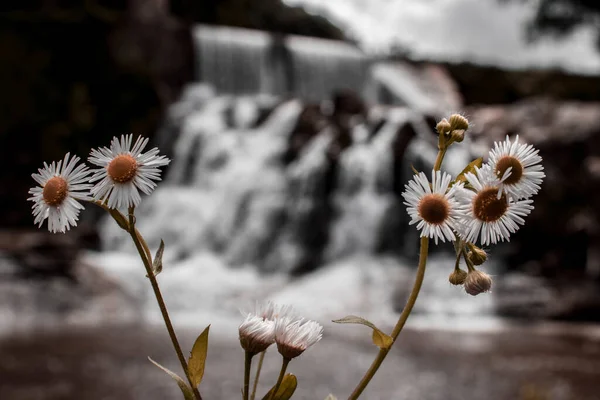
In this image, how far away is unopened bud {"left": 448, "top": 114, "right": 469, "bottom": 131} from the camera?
2.05 feet

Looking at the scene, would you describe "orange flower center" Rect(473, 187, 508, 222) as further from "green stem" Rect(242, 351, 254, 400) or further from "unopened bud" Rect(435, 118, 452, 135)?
"green stem" Rect(242, 351, 254, 400)

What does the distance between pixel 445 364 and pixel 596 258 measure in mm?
6501

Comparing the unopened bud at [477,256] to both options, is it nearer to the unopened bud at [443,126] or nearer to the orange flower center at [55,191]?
the unopened bud at [443,126]

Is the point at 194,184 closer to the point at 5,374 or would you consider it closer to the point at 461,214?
the point at 5,374

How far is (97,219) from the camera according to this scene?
12.9m

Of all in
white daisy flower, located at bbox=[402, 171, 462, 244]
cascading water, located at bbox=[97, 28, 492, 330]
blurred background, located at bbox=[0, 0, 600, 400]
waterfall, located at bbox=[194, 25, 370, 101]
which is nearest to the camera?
white daisy flower, located at bbox=[402, 171, 462, 244]

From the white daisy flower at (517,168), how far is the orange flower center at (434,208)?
1.8 inches

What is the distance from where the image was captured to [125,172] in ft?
1.83

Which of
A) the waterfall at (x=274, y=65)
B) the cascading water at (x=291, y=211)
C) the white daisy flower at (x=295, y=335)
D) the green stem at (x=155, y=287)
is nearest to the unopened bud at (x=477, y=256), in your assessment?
the white daisy flower at (x=295, y=335)

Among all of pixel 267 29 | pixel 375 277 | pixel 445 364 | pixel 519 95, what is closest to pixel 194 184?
pixel 375 277

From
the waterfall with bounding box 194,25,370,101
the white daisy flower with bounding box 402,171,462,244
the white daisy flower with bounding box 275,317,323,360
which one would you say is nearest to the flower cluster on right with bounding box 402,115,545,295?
the white daisy flower with bounding box 402,171,462,244

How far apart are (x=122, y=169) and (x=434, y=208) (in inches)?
9.4

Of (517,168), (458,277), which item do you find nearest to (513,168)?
(517,168)

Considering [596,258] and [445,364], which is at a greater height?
[596,258]
